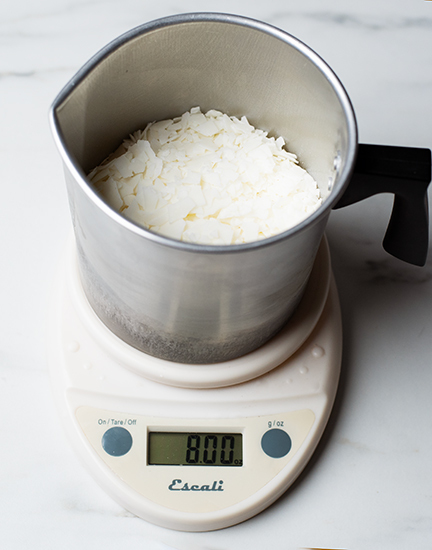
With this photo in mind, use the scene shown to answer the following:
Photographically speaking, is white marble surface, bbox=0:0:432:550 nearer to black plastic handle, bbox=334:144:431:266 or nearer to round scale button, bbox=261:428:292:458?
round scale button, bbox=261:428:292:458

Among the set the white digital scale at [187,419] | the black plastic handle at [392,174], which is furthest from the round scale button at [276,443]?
the black plastic handle at [392,174]

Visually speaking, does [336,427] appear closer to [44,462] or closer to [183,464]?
[183,464]

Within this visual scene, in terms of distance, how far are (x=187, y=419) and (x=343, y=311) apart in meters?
0.24

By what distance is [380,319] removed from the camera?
713 millimetres

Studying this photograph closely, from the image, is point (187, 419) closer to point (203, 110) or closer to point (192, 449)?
point (192, 449)

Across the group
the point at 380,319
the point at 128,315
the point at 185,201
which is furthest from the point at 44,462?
the point at 380,319

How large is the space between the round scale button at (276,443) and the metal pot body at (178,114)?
94 mm

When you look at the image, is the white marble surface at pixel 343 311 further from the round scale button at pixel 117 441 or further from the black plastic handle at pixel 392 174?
the black plastic handle at pixel 392 174

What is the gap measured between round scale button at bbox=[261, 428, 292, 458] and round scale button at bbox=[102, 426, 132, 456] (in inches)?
5.4

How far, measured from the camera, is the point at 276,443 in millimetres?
599

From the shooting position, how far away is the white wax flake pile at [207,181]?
56cm

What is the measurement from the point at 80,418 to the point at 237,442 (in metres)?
0.16

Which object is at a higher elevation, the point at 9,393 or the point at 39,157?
the point at 39,157

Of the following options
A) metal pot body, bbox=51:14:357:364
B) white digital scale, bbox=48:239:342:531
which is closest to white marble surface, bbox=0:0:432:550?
white digital scale, bbox=48:239:342:531
